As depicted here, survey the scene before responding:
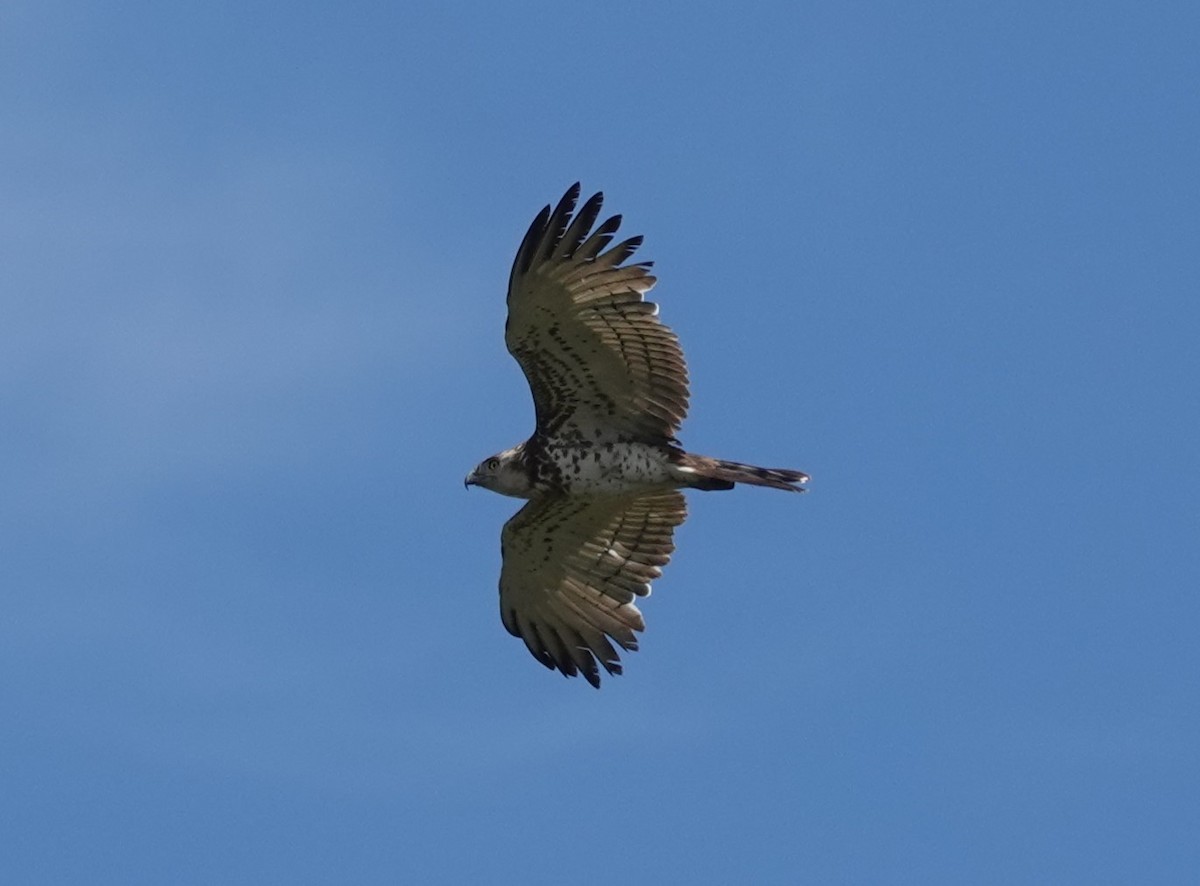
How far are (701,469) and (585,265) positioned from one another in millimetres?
1827

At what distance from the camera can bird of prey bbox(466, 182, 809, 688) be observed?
17.0 m

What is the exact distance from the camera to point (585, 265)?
16906 millimetres

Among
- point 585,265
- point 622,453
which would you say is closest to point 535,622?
point 622,453

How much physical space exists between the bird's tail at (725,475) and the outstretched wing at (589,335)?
0.84 feet

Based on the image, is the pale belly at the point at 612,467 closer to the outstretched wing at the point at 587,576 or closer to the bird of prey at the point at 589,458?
the bird of prey at the point at 589,458

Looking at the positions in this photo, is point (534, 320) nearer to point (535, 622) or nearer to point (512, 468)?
point (512, 468)

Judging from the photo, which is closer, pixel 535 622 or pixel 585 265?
pixel 585 265

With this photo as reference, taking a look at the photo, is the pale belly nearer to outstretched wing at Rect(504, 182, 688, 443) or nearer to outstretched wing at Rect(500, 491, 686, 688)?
outstretched wing at Rect(504, 182, 688, 443)

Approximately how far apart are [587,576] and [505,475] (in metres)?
1.16

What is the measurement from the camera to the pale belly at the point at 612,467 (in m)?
17.8

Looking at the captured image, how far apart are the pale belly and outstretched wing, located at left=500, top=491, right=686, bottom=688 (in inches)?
25.1

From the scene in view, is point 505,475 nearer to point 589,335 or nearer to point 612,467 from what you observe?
point 612,467

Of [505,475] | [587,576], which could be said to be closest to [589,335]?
[505,475]

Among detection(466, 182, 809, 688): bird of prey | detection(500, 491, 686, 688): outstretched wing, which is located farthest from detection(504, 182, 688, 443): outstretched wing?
detection(500, 491, 686, 688): outstretched wing
